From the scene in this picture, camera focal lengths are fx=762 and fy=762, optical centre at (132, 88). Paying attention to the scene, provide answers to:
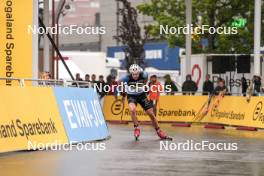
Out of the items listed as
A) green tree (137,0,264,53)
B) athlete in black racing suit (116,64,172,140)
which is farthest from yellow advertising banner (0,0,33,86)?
green tree (137,0,264,53)

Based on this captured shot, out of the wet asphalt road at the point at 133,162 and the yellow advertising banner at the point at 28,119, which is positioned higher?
the yellow advertising banner at the point at 28,119

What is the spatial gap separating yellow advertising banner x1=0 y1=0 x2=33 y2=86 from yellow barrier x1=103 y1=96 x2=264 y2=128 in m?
10.2

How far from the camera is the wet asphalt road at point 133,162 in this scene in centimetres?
1181

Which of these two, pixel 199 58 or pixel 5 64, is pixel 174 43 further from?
pixel 5 64

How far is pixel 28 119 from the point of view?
15.3 metres

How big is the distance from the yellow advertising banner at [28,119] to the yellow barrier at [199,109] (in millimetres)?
10374

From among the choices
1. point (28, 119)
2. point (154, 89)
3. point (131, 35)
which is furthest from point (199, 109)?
point (131, 35)

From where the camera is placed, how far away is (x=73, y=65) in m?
48.0

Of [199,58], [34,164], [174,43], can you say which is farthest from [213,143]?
[174,43]

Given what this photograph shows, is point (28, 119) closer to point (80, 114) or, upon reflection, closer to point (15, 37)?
point (80, 114)

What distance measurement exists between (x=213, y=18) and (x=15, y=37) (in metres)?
27.5

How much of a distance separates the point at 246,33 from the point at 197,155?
2958 cm

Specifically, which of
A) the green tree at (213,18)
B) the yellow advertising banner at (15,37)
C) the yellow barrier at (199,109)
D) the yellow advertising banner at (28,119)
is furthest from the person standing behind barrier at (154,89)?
the green tree at (213,18)

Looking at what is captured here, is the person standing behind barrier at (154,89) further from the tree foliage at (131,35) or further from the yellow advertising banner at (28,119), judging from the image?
the tree foliage at (131,35)
